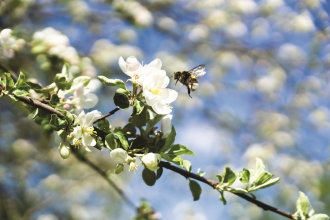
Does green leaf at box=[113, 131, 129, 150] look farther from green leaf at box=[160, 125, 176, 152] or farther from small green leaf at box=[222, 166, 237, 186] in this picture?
small green leaf at box=[222, 166, 237, 186]

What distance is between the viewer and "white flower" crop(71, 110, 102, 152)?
0.88m

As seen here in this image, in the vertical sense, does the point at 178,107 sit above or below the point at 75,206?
above

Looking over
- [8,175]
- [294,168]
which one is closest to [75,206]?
[8,175]

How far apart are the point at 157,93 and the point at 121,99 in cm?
8

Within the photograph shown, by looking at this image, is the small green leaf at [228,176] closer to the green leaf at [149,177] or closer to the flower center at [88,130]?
the green leaf at [149,177]

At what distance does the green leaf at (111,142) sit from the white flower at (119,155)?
2 centimetres

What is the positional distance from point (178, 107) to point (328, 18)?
193 cm

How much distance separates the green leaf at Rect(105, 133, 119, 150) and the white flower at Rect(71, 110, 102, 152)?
0.04 m

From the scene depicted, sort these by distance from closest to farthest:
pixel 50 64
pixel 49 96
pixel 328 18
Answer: pixel 49 96 → pixel 50 64 → pixel 328 18

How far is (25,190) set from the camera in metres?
3.96

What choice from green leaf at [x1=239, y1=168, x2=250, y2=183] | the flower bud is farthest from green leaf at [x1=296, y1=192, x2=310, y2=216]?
the flower bud

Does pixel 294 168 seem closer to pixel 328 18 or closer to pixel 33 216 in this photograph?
pixel 328 18

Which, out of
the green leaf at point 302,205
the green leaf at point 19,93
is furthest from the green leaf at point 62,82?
the green leaf at point 302,205

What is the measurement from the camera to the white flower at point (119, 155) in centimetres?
84
